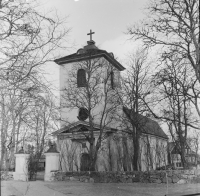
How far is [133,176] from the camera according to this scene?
779 inches

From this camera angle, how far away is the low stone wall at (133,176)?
1853 cm

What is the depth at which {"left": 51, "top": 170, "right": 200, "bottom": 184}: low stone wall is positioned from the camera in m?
18.5

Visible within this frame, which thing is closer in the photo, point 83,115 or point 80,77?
point 80,77

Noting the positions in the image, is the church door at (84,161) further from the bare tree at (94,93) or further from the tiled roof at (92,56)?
the tiled roof at (92,56)

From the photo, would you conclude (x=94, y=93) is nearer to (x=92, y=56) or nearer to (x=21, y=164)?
(x=92, y=56)

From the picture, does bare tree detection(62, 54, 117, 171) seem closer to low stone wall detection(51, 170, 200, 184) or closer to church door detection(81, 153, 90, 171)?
church door detection(81, 153, 90, 171)

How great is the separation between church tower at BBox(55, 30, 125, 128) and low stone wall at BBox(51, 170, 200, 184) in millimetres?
5631

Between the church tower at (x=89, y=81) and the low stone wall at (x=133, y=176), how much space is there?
18.5 ft

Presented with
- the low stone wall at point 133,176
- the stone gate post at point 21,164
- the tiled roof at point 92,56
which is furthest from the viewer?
the tiled roof at point 92,56

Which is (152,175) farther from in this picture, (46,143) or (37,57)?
(46,143)

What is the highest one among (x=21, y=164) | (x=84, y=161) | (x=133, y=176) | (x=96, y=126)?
(x=96, y=126)

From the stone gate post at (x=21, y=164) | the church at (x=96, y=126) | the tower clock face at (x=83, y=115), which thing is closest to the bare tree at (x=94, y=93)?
the church at (x=96, y=126)

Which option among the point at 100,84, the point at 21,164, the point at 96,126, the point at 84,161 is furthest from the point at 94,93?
the point at 21,164

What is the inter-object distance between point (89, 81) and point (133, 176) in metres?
11.0
